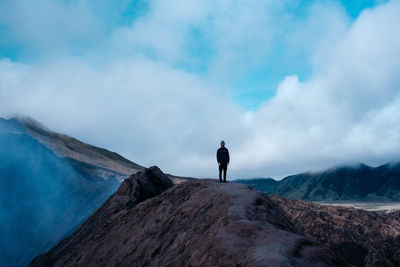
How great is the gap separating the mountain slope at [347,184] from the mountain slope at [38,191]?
11420 cm

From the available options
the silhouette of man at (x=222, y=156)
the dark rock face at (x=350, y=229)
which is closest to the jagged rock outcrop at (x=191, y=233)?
the silhouette of man at (x=222, y=156)

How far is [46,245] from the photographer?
35.4 metres

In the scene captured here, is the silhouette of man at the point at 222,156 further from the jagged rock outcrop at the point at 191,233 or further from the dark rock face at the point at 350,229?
the dark rock face at the point at 350,229

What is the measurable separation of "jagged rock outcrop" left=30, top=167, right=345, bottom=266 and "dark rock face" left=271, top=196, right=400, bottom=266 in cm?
1872

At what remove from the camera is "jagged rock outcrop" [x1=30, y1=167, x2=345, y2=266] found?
19.8 ft

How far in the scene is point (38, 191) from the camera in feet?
142

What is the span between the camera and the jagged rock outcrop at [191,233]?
6.02m

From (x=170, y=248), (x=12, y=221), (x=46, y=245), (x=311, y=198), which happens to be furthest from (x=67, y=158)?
(x=311, y=198)

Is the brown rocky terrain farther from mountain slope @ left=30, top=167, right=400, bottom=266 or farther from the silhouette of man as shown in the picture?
the silhouette of man

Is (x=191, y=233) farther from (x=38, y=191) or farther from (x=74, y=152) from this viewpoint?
(x=74, y=152)

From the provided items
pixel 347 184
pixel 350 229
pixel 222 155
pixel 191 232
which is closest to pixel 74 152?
pixel 350 229

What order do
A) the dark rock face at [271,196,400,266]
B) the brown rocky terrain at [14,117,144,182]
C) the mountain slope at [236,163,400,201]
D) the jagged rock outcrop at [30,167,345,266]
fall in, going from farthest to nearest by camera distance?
the mountain slope at [236,163,400,201], the brown rocky terrain at [14,117,144,182], the dark rock face at [271,196,400,266], the jagged rock outcrop at [30,167,345,266]

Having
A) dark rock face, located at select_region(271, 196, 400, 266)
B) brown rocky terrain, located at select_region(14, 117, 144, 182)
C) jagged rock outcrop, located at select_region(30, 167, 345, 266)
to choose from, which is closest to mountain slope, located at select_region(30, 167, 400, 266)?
jagged rock outcrop, located at select_region(30, 167, 345, 266)

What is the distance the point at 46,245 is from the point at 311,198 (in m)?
125
